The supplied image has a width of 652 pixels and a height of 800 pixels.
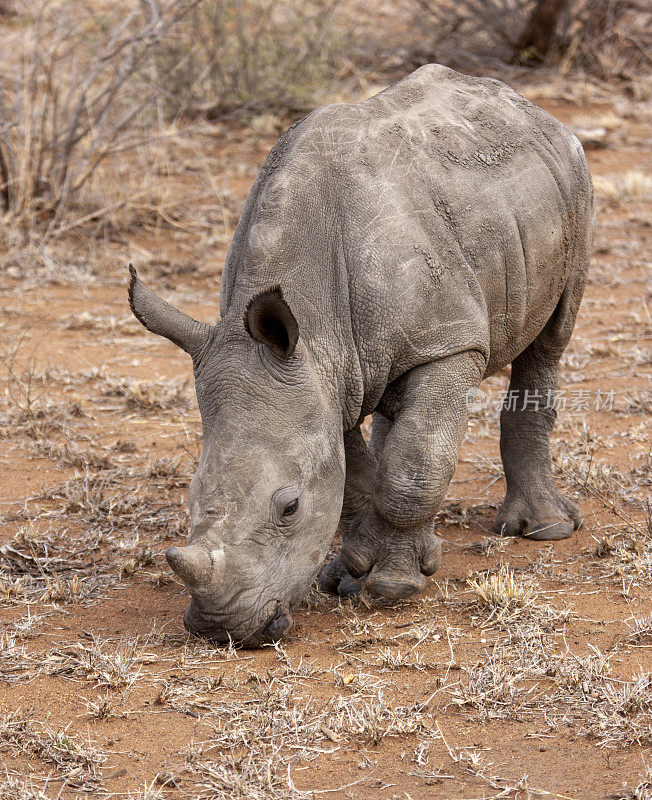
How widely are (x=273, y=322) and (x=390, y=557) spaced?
1.27m

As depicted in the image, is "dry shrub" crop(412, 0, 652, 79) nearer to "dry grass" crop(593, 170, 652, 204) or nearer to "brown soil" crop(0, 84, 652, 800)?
"dry grass" crop(593, 170, 652, 204)

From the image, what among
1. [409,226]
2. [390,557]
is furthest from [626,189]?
[390,557]

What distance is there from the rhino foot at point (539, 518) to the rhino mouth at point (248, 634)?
192 centimetres

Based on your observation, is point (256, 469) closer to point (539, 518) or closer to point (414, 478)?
point (414, 478)

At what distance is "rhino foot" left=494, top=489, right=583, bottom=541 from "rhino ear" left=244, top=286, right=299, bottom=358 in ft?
7.16

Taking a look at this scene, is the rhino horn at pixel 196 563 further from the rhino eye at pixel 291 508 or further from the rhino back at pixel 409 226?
the rhino back at pixel 409 226

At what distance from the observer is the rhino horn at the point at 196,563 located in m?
3.88

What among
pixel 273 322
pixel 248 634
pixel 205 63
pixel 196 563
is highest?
pixel 273 322

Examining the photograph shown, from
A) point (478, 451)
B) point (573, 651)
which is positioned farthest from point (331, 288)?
point (478, 451)

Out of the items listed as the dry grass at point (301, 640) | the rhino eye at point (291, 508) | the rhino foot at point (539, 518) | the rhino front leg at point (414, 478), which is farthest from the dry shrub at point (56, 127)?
the rhino eye at point (291, 508)

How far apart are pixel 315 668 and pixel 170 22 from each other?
7644 mm

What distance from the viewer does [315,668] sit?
429 centimetres

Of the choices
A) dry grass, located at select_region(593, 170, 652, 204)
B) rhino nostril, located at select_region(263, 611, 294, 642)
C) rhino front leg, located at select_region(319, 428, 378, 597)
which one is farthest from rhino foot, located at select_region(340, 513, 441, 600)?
dry grass, located at select_region(593, 170, 652, 204)

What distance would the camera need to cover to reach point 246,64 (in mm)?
14391
